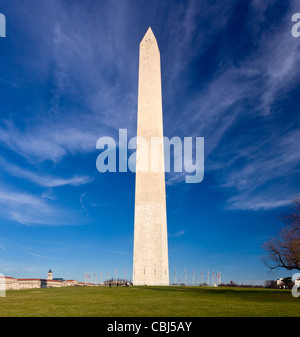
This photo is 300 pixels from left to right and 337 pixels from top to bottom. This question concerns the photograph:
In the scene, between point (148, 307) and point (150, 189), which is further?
point (150, 189)

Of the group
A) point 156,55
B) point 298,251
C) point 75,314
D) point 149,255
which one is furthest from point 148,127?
point 75,314

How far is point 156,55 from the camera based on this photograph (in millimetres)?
55281

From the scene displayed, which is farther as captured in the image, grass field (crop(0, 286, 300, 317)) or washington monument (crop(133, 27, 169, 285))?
washington monument (crop(133, 27, 169, 285))

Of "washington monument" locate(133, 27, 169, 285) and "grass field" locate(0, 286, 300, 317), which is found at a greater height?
"washington monument" locate(133, 27, 169, 285)

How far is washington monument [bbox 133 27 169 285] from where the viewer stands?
149ft

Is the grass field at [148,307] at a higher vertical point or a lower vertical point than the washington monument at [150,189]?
lower

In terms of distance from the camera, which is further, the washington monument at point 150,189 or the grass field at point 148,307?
the washington monument at point 150,189

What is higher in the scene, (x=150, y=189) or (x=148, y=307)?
(x=150, y=189)

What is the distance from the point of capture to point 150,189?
158ft

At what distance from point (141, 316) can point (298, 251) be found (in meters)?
20.1

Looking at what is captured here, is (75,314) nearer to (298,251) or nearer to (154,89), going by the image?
(298,251)

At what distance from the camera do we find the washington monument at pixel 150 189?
149 feet

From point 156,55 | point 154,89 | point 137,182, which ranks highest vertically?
point 156,55
